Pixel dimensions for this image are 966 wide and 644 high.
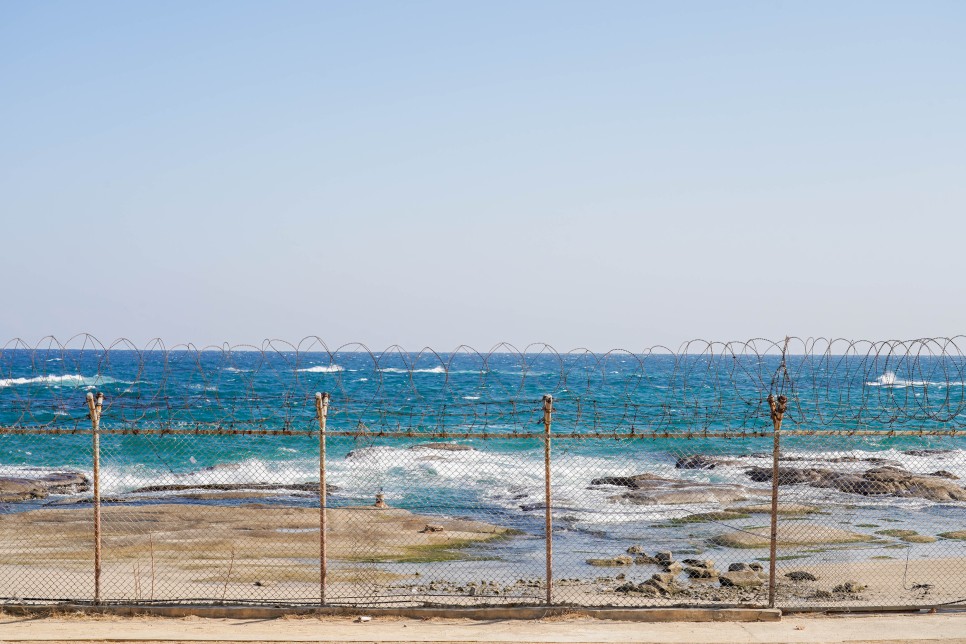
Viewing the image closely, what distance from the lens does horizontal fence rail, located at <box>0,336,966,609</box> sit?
12.6m

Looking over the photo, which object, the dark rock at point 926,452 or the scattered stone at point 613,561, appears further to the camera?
the dark rock at point 926,452

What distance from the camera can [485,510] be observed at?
933 inches

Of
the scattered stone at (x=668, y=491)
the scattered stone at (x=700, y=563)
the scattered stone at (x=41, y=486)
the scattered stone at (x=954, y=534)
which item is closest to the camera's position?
the scattered stone at (x=700, y=563)

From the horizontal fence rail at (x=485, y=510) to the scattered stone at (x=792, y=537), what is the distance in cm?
8

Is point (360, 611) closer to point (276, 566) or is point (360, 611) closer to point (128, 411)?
point (276, 566)

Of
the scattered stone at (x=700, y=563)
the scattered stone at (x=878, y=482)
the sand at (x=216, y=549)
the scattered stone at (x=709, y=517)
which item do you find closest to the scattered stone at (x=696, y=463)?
the scattered stone at (x=878, y=482)

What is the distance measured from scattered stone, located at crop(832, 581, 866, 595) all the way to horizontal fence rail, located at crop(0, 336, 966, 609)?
0.20ft

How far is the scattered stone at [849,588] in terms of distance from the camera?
46.6 ft

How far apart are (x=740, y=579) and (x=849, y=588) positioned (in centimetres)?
171

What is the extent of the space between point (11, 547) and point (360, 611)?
11.0 metres

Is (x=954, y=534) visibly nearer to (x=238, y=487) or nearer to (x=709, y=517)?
(x=709, y=517)

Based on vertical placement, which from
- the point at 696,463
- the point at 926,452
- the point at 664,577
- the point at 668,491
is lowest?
the point at 926,452

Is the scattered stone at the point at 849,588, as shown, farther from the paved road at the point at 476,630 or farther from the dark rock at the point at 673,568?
the paved road at the point at 476,630

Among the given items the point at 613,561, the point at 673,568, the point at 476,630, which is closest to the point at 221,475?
the point at 613,561
